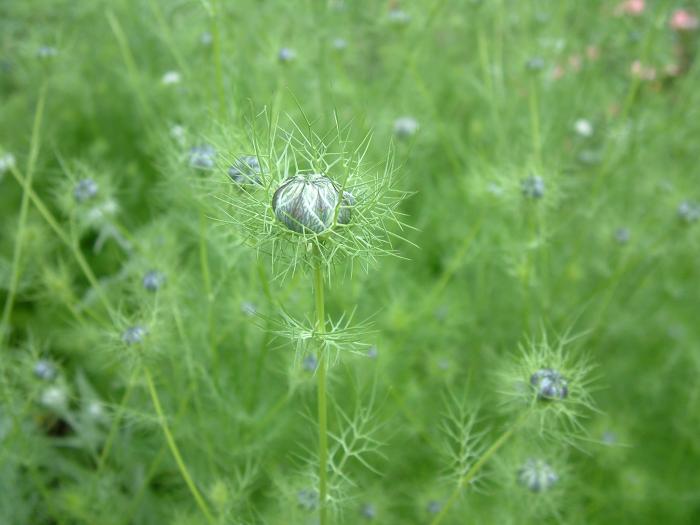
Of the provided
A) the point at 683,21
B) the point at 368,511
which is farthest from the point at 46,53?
the point at 683,21

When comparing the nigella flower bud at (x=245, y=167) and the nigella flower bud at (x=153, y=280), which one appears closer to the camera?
the nigella flower bud at (x=245, y=167)

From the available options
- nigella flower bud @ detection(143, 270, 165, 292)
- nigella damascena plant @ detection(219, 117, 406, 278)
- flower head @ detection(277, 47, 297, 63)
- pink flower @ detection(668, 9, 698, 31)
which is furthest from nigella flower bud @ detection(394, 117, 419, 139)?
pink flower @ detection(668, 9, 698, 31)

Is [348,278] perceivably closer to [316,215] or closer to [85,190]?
[85,190]

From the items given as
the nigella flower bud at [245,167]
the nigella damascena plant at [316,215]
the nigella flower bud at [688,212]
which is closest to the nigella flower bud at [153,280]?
the nigella flower bud at [245,167]

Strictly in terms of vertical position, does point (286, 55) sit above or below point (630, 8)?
above

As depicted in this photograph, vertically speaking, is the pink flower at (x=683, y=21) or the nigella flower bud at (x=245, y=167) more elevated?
the nigella flower bud at (x=245, y=167)

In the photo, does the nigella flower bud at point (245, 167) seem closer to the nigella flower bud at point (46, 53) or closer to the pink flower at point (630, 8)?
the nigella flower bud at point (46, 53)

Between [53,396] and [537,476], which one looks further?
[53,396]
